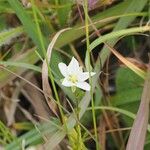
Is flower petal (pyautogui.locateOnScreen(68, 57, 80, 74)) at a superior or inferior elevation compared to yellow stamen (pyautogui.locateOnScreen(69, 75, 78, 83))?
superior

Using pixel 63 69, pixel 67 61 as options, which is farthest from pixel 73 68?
pixel 67 61

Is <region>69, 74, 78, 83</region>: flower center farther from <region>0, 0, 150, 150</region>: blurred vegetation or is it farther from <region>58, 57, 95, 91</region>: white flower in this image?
<region>0, 0, 150, 150</region>: blurred vegetation

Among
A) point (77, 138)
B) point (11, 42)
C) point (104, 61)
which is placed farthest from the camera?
point (11, 42)

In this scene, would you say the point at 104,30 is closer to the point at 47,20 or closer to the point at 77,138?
the point at 47,20

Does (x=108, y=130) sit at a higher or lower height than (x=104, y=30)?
lower

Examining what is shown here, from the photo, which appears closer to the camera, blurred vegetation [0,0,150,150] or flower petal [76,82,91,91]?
flower petal [76,82,91,91]

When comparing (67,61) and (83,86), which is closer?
(83,86)

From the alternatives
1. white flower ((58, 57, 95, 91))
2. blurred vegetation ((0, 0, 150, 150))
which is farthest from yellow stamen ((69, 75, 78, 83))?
blurred vegetation ((0, 0, 150, 150))

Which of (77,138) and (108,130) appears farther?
(108,130)

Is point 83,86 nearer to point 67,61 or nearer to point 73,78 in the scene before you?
point 73,78

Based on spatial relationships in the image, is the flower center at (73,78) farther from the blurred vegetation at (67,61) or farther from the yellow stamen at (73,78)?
the blurred vegetation at (67,61)

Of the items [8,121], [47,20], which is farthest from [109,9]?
[8,121]
